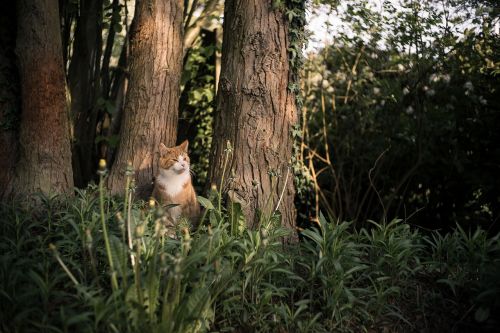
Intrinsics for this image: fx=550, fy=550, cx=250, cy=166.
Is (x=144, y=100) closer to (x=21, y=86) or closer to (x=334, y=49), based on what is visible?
(x=21, y=86)

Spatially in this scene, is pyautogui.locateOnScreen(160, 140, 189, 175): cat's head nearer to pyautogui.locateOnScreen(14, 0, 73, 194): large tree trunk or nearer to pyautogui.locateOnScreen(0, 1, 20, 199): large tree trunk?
pyautogui.locateOnScreen(14, 0, 73, 194): large tree trunk

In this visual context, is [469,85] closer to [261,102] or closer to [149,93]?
[261,102]

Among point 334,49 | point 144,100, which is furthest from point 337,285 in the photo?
point 334,49

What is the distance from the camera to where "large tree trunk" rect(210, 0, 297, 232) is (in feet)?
16.0

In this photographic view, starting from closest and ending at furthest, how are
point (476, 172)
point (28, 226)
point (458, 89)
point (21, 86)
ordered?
point (28, 226) → point (21, 86) → point (476, 172) → point (458, 89)

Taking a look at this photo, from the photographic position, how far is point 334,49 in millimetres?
8078

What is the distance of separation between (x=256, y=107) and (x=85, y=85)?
11.4ft

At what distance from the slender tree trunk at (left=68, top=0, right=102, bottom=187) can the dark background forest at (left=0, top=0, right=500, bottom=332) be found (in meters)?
0.03

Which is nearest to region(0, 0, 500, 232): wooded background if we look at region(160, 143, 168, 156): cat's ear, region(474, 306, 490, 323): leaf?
region(160, 143, 168, 156): cat's ear

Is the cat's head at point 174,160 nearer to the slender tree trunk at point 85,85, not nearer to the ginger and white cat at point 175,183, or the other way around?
the ginger and white cat at point 175,183

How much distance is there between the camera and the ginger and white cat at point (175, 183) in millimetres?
4914

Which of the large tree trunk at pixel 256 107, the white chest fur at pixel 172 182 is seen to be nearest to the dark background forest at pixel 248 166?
the large tree trunk at pixel 256 107

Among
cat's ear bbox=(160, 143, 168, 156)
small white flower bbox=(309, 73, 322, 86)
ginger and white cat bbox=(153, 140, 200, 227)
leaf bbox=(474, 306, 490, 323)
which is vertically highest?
small white flower bbox=(309, 73, 322, 86)

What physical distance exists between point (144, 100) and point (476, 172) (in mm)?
3943
